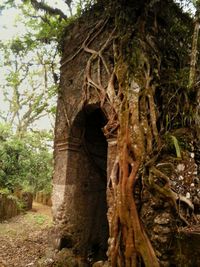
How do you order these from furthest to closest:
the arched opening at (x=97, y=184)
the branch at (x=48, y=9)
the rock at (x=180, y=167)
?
the branch at (x=48, y=9), the arched opening at (x=97, y=184), the rock at (x=180, y=167)

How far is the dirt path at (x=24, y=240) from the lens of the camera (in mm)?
6031

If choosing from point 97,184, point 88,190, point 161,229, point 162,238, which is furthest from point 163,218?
point 97,184

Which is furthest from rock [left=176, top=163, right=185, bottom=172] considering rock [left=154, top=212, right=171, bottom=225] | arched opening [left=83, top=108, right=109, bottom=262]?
arched opening [left=83, top=108, right=109, bottom=262]

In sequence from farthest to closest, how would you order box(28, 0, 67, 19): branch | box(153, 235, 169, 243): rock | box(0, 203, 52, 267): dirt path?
box(28, 0, 67, 19): branch, box(0, 203, 52, 267): dirt path, box(153, 235, 169, 243): rock

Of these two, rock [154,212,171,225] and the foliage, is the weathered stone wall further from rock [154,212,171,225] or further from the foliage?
the foliage

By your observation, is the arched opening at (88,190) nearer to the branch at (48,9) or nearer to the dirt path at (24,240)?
the dirt path at (24,240)

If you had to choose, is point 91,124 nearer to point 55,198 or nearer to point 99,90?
point 99,90

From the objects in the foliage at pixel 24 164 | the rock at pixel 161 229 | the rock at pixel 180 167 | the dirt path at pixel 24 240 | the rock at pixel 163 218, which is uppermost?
the foliage at pixel 24 164

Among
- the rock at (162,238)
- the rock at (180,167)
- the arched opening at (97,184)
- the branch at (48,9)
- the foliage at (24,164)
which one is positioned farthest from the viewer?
the foliage at (24,164)

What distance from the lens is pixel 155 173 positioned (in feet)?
13.6

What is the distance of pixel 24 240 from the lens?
24.6 feet

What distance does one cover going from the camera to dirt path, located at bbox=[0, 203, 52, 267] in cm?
603

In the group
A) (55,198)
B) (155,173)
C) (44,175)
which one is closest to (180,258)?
(155,173)

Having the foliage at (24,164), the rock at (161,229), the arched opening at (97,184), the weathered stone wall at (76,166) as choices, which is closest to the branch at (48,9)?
the weathered stone wall at (76,166)
